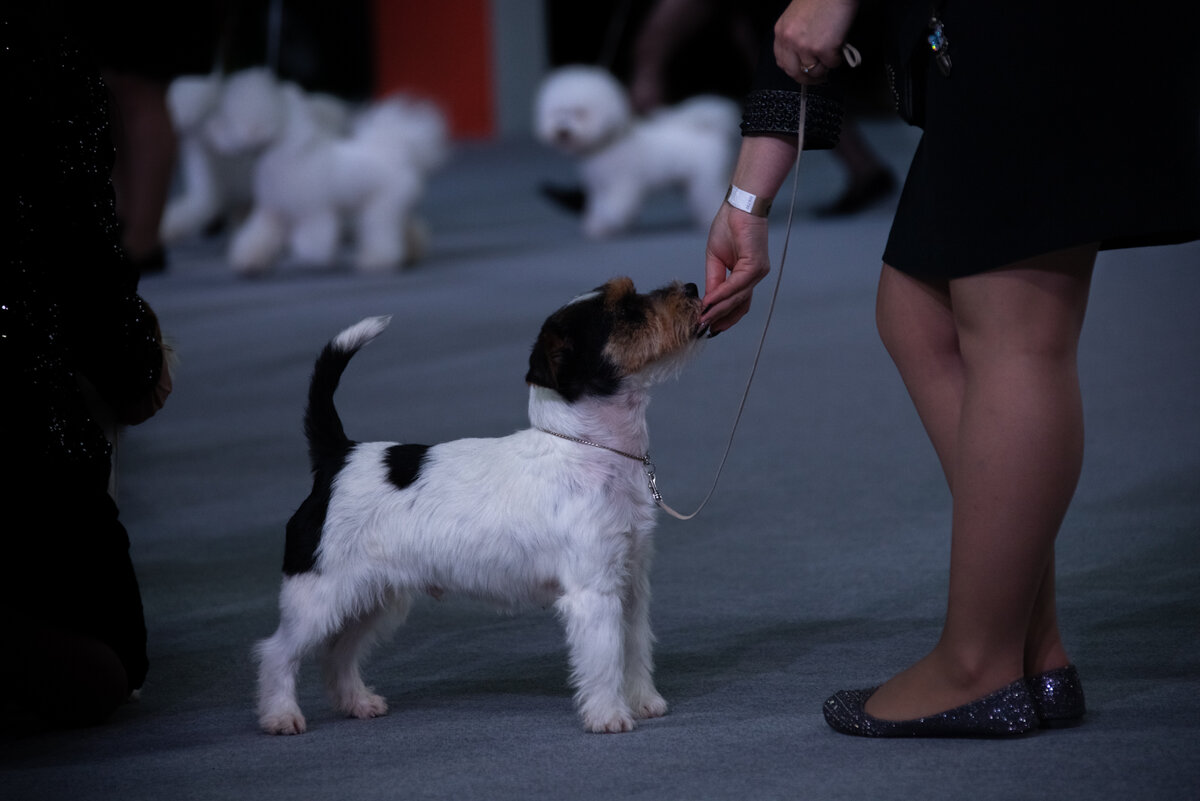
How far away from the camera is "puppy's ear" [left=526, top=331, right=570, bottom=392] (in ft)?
5.74

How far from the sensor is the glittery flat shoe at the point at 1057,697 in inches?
61.1

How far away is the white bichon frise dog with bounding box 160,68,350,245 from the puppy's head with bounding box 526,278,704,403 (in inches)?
145

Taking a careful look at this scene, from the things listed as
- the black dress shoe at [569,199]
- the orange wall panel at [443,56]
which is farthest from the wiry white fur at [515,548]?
the orange wall panel at [443,56]

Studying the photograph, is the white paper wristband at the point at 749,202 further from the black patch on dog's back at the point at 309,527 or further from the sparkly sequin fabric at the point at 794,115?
the black patch on dog's back at the point at 309,527

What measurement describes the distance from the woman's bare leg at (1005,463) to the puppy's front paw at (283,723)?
69cm

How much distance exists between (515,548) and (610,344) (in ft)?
0.91

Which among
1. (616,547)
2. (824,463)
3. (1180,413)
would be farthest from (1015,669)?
(1180,413)

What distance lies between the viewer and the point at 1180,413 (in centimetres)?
315

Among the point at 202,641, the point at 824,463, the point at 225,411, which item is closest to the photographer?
the point at 202,641

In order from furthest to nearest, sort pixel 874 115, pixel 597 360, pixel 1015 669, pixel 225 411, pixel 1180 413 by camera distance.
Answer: pixel 874 115 < pixel 225 411 < pixel 1180 413 < pixel 597 360 < pixel 1015 669

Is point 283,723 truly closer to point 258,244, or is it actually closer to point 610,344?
point 610,344

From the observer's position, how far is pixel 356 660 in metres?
1.82

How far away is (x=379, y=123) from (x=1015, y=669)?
4.50m

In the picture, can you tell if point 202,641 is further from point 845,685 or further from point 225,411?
point 225,411
